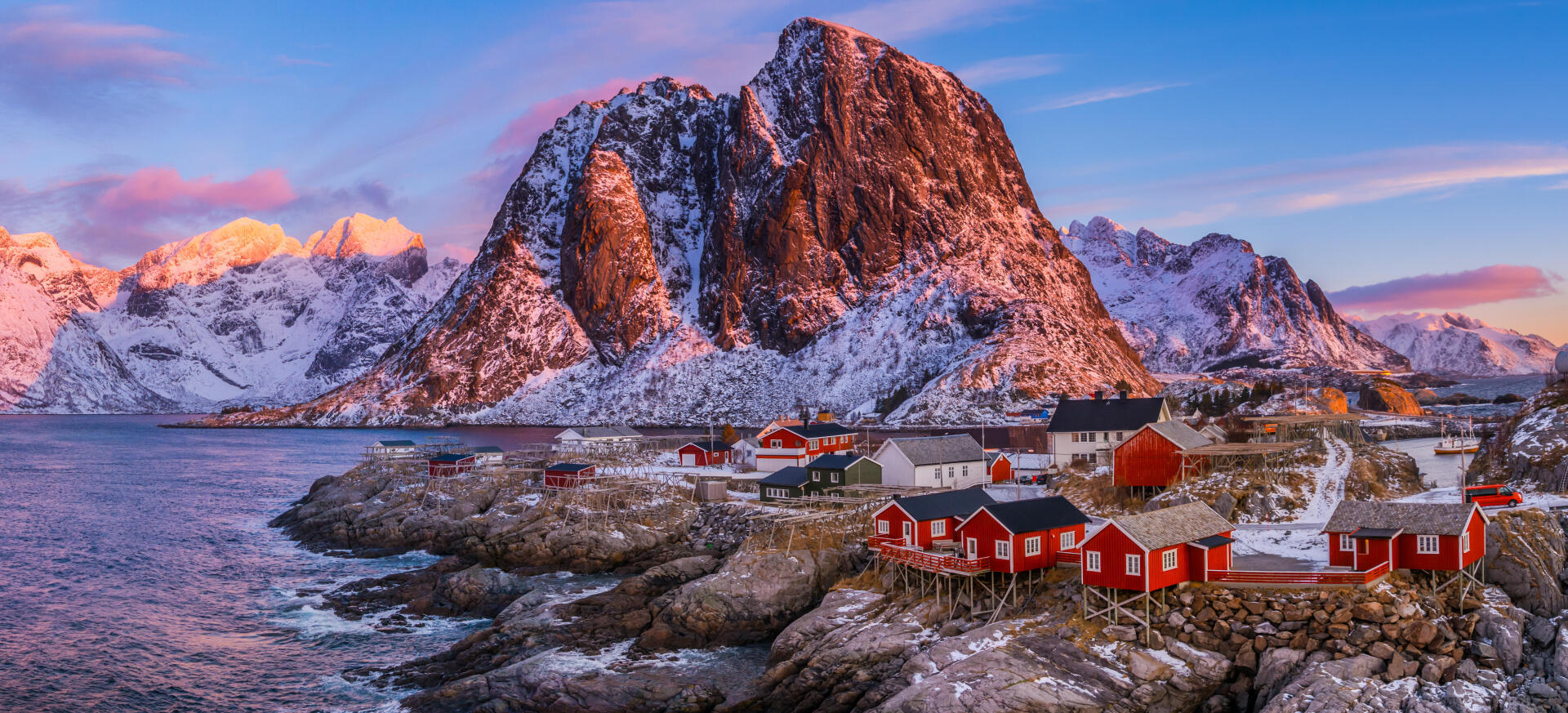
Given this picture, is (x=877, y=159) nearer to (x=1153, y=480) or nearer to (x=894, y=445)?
(x=894, y=445)

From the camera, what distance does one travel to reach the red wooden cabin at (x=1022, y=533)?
35094mm

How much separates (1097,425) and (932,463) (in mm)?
10781


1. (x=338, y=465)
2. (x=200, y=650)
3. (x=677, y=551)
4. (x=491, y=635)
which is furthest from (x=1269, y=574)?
(x=338, y=465)

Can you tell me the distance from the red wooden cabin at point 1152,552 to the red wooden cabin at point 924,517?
24.5ft

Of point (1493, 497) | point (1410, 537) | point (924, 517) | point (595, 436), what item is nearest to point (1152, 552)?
point (1410, 537)

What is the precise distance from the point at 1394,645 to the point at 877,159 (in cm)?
17751

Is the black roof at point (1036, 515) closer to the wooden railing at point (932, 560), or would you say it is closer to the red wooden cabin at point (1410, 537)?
the wooden railing at point (932, 560)

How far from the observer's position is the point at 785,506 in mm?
57312

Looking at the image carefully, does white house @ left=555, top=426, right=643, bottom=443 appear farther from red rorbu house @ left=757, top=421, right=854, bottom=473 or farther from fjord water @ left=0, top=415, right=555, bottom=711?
fjord water @ left=0, top=415, right=555, bottom=711

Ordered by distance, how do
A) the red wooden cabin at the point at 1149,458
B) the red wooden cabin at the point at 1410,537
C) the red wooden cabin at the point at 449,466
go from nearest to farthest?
the red wooden cabin at the point at 1410,537
the red wooden cabin at the point at 1149,458
the red wooden cabin at the point at 449,466

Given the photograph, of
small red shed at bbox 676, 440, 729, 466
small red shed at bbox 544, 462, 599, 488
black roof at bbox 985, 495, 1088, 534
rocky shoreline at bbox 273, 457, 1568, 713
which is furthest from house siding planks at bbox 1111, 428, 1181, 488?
small red shed at bbox 676, 440, 729, 466

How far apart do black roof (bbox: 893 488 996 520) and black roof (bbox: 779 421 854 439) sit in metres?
31.1

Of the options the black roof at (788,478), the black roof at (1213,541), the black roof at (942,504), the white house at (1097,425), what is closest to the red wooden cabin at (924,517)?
the black roof at (942,504)

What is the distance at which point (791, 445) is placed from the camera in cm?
7388
